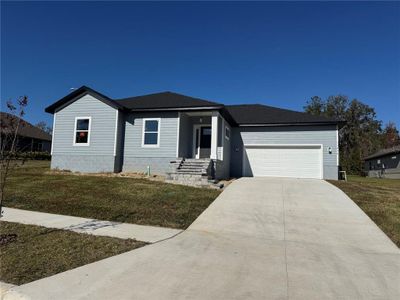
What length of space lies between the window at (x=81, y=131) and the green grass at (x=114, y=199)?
3757 mm

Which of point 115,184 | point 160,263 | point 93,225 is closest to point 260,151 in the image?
point 115,184

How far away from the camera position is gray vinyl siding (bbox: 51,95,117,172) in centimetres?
1627

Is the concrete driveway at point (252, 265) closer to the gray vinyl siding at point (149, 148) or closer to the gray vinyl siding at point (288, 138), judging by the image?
the gray vinyl siding at point (149, 148)

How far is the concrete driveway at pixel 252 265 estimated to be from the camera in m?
4.20

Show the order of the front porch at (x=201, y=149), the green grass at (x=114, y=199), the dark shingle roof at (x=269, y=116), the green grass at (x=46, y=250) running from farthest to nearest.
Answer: the dark shingle roof at (x=269, y=116)
the front porch at (x=201, y=149)
the green grass at (x=114, y=199)
the green grass at (x=46, y=250)

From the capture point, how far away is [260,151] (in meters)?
19.4

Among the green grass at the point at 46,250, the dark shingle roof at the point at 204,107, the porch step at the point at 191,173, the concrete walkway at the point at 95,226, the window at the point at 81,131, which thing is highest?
the dark shingle roof at the point at 204,107

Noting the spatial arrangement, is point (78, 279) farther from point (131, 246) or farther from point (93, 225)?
point (93, 225)

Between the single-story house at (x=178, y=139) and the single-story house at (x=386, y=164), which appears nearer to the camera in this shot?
the single-story house at (x=178, y=139)

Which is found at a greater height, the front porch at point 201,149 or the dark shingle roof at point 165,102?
the dark shingle roof at point 165,102

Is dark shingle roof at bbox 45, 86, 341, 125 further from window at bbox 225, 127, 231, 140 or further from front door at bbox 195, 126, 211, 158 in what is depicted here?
front door at bbox 195, 126, 211, 158

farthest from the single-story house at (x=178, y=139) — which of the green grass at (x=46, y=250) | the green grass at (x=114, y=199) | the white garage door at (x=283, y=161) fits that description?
the green grass at (x=46, y=250)

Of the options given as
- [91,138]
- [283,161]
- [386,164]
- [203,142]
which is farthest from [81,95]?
[386,164]

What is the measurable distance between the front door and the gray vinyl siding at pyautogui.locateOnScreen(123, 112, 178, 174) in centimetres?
232
